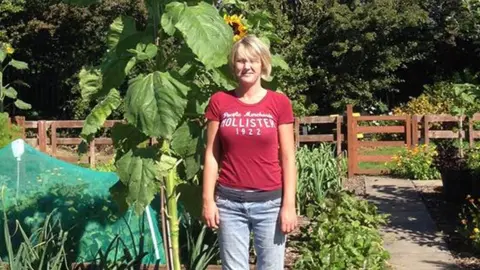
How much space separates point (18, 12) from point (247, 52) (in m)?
19.6

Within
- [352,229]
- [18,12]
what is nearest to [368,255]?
[352,229]

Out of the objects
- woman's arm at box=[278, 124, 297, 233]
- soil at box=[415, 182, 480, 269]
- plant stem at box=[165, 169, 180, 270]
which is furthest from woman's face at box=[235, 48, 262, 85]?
soil at box=[415, 182, 480, 269]

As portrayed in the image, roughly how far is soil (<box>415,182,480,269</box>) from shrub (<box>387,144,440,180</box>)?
75 cm

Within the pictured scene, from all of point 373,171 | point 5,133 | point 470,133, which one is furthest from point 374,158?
point 5,133

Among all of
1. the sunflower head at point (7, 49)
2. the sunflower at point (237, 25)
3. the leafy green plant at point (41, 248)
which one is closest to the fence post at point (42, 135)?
the sunflower head at point (7, 49)

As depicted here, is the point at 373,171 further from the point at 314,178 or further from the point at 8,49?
the point at 8,49

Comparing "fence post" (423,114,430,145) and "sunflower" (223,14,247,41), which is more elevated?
"sunflower" (223,14,247,41)

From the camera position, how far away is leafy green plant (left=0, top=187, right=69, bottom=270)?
403 centimetres

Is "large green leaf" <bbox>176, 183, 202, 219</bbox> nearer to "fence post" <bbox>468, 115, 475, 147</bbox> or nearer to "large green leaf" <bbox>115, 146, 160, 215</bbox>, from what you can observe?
"large green leaf" <bbox>115, 146, 160, 215</bbox>

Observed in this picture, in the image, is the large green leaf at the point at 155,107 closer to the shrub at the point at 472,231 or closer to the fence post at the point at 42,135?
the shrub at the point at 472,231

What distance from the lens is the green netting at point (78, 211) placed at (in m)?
4.82

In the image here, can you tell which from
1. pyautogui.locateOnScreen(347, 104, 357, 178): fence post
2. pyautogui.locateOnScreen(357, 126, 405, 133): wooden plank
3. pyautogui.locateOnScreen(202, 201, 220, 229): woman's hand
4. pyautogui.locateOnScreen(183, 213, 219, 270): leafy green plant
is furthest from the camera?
pyautogui.locateOnScreen(357, 126, 405, 133): wooden plank

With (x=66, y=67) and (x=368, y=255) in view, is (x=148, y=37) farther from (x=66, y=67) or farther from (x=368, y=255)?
(x=66, y=67)

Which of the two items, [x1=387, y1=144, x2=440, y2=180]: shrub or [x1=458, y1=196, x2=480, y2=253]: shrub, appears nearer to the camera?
[x1=458, y1=196, x2=480, y2=253]: shrub
